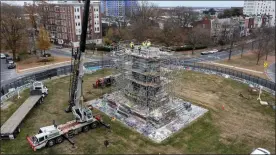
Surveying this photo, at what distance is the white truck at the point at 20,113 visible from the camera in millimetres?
24375

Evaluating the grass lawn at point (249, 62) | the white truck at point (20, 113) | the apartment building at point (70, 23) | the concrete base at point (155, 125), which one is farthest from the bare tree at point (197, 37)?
the white truck at point (20, 113)

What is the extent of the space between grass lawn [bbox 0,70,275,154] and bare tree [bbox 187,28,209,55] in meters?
30.4

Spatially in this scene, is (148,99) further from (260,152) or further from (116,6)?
(116,6)

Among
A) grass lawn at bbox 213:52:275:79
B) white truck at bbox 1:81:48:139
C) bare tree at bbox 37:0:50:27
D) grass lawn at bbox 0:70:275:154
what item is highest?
bare tree at bbox 37:0:50:27

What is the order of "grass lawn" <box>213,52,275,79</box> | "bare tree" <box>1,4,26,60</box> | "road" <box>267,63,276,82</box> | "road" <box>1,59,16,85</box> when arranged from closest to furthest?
"road" <box>1,59,16,85</box> < "road" <box>267,63,276,82</box> < "grass lawn" <box>213,52,275,79</box> < "bare tree" <box>1,4,26,60</box>

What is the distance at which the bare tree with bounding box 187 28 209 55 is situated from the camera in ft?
214

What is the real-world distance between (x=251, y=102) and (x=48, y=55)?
1896 inches

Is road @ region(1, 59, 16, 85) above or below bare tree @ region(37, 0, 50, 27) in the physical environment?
below

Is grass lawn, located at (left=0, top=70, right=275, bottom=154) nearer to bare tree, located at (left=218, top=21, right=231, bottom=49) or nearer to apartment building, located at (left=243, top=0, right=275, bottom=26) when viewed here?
bare tree, located at (left=218, top=21, right=231, bottom=49)

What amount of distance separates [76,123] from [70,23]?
49181 millimetres

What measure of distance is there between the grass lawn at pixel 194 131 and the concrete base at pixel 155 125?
78 centimetres

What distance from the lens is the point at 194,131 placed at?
2603 cm

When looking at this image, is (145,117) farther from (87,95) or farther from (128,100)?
(87,95)

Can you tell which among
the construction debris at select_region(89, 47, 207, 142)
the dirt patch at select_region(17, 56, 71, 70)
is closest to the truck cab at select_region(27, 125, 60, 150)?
the construction debris at select_region(89, 47, 207, 142)
